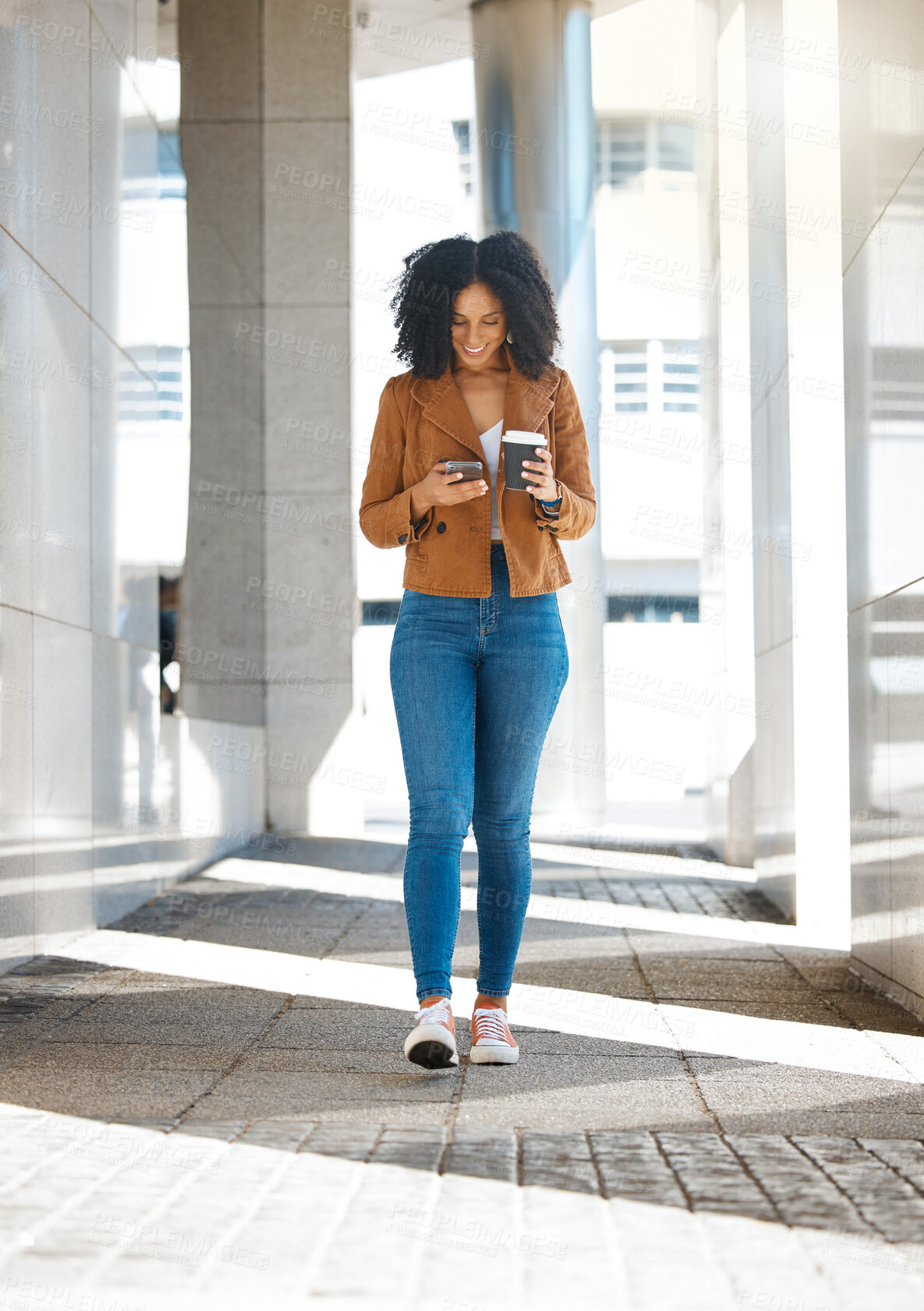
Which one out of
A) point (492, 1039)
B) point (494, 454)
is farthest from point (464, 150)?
point (492, 1039)

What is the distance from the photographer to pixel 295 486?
974cm

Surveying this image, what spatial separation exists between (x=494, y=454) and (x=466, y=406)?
0.14m

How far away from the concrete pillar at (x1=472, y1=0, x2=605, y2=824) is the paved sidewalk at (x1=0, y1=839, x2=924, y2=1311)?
6616 mm

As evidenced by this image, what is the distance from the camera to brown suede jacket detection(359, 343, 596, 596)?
3.24 metres

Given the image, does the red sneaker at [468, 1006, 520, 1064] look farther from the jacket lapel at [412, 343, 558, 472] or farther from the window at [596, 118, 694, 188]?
the window at [596, 118, 694, 188]

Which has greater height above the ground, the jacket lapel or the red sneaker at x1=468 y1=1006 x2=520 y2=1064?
the jacket lapel

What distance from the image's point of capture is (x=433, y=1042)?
3.05 meters

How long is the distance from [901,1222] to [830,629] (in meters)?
3.73

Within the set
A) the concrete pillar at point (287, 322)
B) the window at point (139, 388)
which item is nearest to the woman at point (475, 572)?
the window at point (139, 388)

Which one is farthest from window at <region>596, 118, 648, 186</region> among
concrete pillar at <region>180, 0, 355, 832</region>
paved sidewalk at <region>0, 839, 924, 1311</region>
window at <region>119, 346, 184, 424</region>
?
paved sidewalk at <region>0, 839, 924, 1311</region>

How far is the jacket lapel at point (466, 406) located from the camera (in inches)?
130

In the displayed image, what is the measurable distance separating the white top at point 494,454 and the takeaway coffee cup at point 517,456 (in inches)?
7.0

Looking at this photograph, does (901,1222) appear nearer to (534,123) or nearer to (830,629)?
(830,629)

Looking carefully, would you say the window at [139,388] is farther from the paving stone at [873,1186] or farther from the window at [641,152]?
the window at [641,152]
